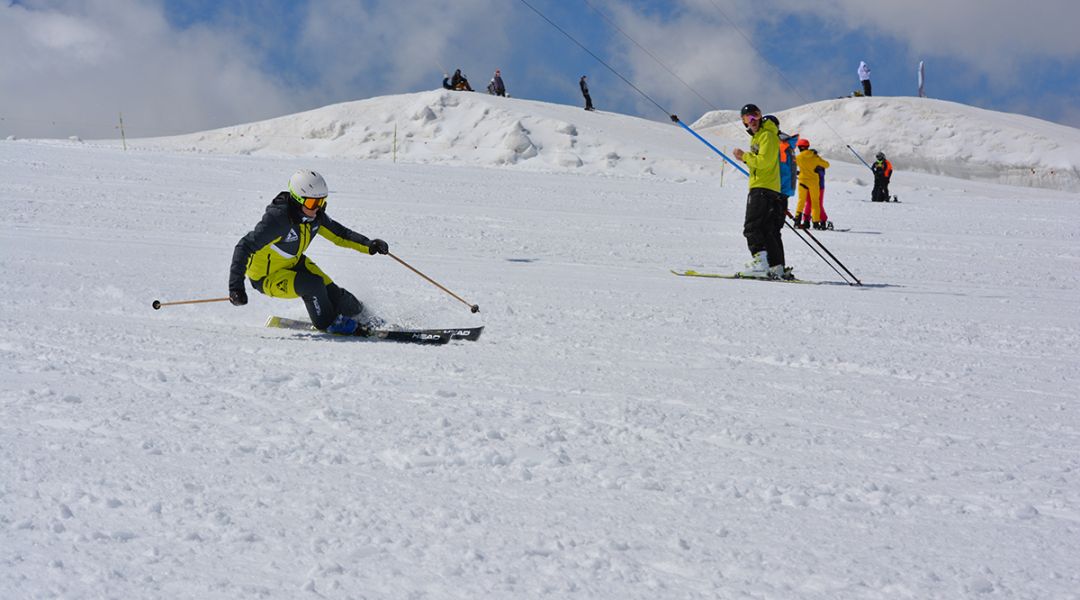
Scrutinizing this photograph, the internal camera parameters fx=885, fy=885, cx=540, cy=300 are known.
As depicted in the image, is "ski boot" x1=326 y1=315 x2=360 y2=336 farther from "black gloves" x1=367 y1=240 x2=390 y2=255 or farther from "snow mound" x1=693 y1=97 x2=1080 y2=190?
"snow mound" x1=693 y1=97 x2=1080 y2=190

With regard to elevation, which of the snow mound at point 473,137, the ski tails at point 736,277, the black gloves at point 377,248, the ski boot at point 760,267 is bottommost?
the ski tails at point 736,277

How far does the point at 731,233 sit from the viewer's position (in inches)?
595

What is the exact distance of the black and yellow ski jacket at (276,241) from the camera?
21.4ft

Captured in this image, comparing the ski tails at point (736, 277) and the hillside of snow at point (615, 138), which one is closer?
the ski tails at point (736, 277)

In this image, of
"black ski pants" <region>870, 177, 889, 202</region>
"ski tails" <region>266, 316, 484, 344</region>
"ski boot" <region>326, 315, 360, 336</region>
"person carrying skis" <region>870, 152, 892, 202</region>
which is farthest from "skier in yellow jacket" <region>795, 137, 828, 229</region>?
"ski boot" <region>326, 315, 360, 336</region>

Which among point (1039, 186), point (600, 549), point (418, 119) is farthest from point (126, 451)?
point (1039, 186)

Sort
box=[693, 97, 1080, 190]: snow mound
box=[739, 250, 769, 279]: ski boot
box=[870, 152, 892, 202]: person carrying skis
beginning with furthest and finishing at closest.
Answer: box=[693, 97, 1080, 190]: snow mound
box=[870, 152, 892, 202]: person carrying skis
box=[739, 250, 769, 279]: ski boot

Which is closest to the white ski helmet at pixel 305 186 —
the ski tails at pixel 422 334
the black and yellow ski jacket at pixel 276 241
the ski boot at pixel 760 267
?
the black and yellow ski jacket at pixel 276 241

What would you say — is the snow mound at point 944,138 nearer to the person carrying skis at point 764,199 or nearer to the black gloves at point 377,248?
the person carrying skis at point 764,199

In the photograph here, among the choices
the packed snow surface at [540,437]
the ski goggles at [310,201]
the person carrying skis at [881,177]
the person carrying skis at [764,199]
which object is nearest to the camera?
the packed snow surface at [540,437]

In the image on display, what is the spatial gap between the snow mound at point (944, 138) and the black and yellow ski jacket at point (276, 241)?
38373mm

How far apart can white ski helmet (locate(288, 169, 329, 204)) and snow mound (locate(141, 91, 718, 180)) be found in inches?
910

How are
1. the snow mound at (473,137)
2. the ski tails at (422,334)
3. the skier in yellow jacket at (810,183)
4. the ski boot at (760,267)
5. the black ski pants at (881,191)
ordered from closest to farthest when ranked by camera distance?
the ski tails at (422,334) → the ski boot at (760,267) → the skier in yellow jacket at (810,183) → the black ski pants at (881,191) → the snow mound at (473,137)

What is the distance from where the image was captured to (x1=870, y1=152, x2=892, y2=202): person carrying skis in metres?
20.8
